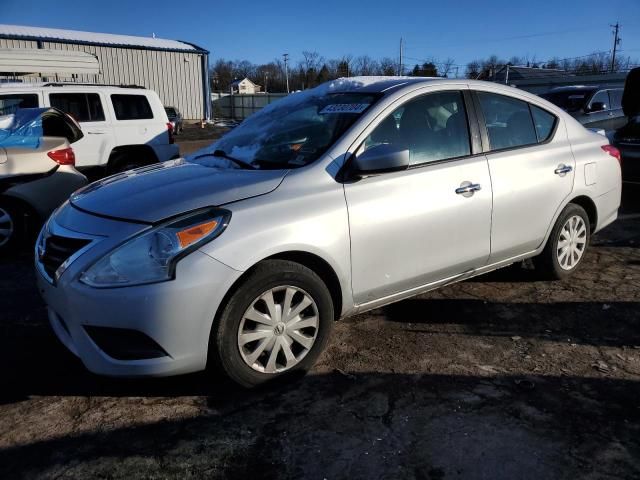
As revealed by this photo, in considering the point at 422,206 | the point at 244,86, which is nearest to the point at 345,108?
the point at 422,206

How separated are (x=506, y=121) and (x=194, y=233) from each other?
262 centimetres

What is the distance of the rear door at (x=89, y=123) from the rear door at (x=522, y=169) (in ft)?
21.8

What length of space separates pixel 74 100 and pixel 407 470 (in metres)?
8.21

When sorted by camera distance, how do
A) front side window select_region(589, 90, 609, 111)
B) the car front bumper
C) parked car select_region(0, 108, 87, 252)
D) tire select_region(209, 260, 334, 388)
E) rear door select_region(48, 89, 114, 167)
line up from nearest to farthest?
the car front bumper, tire select_region(209, 260, 334, 388), parked car select_region(0, 108, 87, 252), rear door select_region(48, 89, 114, 167), front side window select_region(589, 90, 609, 111)

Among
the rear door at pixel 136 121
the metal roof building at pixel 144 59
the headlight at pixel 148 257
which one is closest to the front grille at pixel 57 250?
the headlight at pixel 148 257

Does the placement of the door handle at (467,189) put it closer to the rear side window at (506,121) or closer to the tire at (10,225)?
the rear side window at (506,121)

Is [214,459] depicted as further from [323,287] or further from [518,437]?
[518,437]

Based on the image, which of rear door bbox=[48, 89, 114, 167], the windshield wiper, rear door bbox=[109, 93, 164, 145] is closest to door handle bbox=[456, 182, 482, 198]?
the windshield wiper

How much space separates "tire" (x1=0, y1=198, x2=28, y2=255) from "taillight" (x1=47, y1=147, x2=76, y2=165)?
64 centimetres

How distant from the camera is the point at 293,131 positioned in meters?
3.61

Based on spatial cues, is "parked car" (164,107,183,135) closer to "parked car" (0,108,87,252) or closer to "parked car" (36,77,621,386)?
"parked car" (0,108,87,252)

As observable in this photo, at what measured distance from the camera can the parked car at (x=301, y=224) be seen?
261 cm

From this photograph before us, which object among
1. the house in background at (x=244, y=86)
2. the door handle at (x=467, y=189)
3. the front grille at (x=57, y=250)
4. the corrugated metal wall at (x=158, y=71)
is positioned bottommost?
the front grille at (x=57, y=250)

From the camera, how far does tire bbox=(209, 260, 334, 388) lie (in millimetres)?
2729
